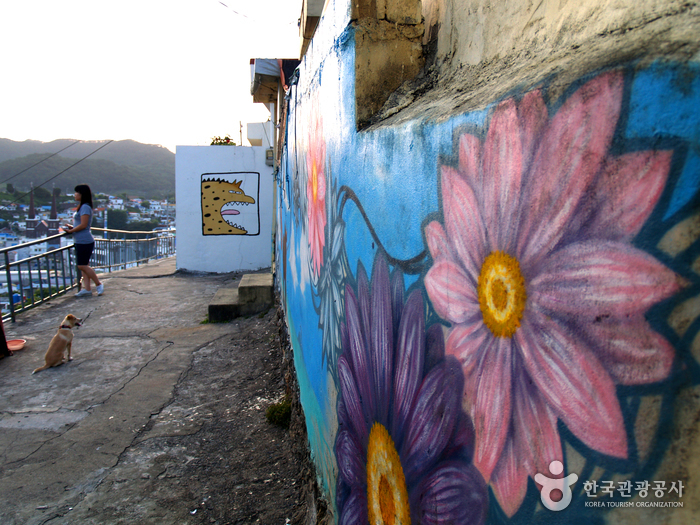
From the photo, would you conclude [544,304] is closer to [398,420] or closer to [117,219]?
[398,420]

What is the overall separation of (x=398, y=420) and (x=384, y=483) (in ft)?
0.83

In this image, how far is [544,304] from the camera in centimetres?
67

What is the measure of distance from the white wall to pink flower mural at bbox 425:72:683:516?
10.9m

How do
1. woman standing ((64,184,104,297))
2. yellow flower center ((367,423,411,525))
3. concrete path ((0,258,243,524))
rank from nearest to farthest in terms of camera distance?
yellow flower center ((367,423,411,525)) < concrete path ((0,258,243,524)) < woman standing ((64,184,104,297))

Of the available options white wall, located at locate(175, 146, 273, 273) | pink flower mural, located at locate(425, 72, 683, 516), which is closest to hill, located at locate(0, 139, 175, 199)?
white wall, located at locate(175, 146, 273, 273)

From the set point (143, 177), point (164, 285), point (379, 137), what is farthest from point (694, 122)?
point (143, 177)

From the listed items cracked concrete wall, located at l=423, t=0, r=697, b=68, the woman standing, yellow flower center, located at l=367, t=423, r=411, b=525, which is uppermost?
cracked concrete wall, located at l=423, t=0, r=697, b=68

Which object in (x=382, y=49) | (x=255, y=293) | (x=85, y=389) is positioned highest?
(x=382, y=49)

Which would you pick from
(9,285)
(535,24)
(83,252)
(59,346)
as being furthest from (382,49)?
(83,252)

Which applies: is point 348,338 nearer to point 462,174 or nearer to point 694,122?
point 462,174

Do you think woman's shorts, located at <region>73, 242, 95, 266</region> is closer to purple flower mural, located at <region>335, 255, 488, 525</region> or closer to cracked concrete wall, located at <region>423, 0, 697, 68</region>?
purple flower mural, located at <region>335, 255, 488, 525</region>

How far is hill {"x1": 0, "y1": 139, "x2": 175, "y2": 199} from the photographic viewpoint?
3991 inches

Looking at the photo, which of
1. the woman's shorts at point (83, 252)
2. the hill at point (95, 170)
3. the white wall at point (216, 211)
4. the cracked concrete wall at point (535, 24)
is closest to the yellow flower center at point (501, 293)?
the cracked concrete wall at point (535, 24)

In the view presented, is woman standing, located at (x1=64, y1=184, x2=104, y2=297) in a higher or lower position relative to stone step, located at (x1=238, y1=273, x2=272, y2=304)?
higher
